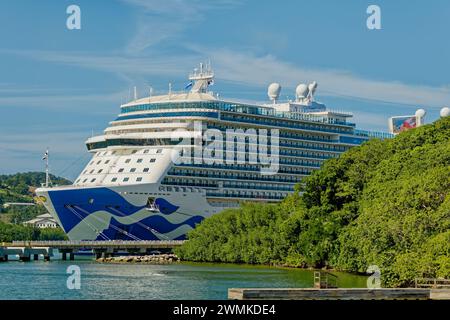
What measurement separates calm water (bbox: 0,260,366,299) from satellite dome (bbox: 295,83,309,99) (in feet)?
137

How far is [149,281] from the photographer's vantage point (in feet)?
182

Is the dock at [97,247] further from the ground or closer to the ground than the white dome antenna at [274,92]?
closer to the ground

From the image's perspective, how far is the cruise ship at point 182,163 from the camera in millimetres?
85688

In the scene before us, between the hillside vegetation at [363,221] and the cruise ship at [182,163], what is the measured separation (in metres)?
5.63

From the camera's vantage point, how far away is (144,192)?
86.4 m

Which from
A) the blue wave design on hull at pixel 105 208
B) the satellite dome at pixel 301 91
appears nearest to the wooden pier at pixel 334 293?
the blue wave design on hull at pixel 105 208

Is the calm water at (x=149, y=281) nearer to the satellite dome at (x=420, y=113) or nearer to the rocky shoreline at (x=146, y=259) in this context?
the rocky shoreline at (x=146, y=259)

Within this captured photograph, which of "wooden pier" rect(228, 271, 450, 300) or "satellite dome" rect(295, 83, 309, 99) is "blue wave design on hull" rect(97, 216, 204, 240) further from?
"wooden pier" rect(228, 271, 450, 300)
